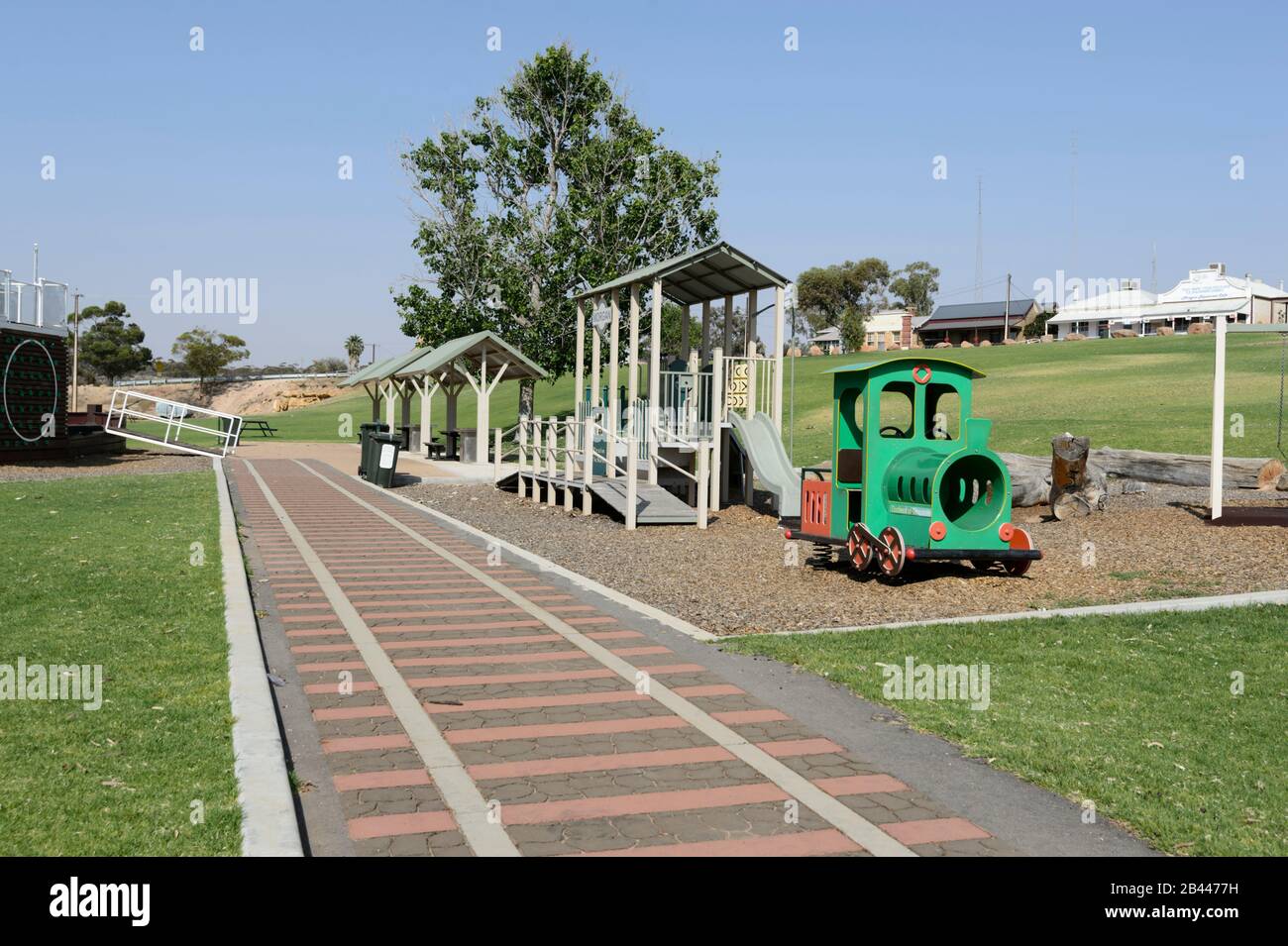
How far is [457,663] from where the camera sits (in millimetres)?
8086

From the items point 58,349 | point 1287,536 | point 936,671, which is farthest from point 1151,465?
point 58,349

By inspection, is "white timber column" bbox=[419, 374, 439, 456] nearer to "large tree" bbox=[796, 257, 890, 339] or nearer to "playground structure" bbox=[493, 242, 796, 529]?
"playground structure" bbox=[493, 242, 796, 529]

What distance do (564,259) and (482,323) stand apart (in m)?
3.58

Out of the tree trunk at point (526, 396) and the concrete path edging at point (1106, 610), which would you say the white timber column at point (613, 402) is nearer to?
the concrete path edging at point (1106, 610)

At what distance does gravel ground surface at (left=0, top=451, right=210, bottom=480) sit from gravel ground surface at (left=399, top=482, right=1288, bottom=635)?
15.2 metres

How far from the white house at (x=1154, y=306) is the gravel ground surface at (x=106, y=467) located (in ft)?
236

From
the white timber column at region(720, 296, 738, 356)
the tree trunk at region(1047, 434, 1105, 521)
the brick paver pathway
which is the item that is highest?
the white timber column at region(720, 296, 738, 356)

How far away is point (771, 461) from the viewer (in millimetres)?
18188

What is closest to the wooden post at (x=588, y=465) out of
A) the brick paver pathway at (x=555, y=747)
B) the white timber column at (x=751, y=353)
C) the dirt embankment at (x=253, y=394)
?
the white timber column at (x=751, y=353)

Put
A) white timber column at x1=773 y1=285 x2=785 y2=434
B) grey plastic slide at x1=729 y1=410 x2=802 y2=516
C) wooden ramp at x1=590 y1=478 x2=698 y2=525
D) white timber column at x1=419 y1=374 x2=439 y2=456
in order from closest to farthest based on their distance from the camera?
grey plastic slide at x1=729 y1=410 x2=802 y2=516 → wooden ramp at x1=590 y1=478 x2=698 y2=525 → white timber column at x1=773 y1=285 x2=785 y2=434 → white timber column at x1=419 y1=374 x2=439 y2=456

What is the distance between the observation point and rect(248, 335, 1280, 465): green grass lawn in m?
29.5

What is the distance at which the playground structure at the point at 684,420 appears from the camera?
59.9ft

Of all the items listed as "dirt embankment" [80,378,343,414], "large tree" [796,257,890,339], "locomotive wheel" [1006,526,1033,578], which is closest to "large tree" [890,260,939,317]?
"large tree" [796,257,890,339]
